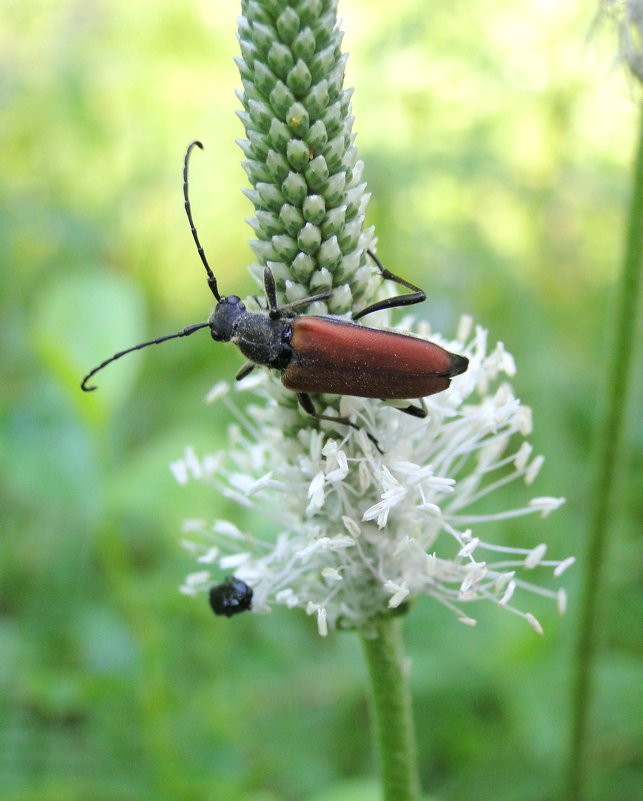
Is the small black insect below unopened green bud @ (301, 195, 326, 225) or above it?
below

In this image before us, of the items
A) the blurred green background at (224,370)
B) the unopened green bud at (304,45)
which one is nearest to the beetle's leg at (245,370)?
the unopened green bud at (304,45)

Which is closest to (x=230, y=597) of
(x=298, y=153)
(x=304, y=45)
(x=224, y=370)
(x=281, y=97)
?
(x=298, y=153)

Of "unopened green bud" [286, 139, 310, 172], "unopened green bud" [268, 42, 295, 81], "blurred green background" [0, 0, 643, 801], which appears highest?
"unopened green bud" [268, 42, 295, 81]

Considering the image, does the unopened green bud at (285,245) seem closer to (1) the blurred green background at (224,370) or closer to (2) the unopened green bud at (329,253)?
(2) the unopened green bud at (329,253)

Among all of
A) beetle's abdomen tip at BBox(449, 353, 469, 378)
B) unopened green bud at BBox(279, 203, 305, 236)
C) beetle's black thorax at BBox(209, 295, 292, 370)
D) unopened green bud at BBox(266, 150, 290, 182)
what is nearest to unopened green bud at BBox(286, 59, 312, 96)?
unopened green bud at BBox(266, 150, 290, 182)

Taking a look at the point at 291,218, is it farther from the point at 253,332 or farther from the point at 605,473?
the point at 605,473

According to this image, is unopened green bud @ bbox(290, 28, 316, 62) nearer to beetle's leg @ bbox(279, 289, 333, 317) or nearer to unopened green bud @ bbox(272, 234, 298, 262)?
unopened green bud @ bbox(272, 234, 298, 262)

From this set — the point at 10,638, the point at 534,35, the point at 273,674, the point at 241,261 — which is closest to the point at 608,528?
the point at 273,674
